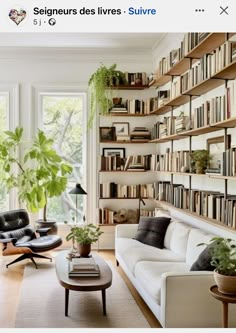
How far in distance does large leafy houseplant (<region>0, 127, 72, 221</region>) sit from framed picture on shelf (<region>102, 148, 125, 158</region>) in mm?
615

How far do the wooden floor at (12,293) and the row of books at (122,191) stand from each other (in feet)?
3.16

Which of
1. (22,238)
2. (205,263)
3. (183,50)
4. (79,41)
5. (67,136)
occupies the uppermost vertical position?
(79,41)

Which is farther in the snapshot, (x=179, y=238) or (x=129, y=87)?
(x=129, y=87)

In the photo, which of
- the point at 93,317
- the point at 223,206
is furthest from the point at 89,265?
the point at 223,206

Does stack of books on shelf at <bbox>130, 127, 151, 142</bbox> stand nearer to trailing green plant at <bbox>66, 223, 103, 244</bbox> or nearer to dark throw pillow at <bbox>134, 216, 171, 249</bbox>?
dark throw pillow at <bbox>134, 216, 171, 249</bbox>

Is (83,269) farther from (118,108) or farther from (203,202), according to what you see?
(118,108)

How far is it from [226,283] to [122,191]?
3867 millimetres

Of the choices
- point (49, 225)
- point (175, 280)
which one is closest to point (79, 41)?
point (49, 225)

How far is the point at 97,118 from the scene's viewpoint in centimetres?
639

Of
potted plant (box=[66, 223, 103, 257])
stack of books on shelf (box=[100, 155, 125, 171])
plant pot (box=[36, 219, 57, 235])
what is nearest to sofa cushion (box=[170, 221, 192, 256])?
potted plant (box=[66, 223, 103, 257])

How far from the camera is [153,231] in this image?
4.81 metres

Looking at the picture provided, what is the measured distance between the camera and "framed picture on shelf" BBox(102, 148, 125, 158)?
6410mm
